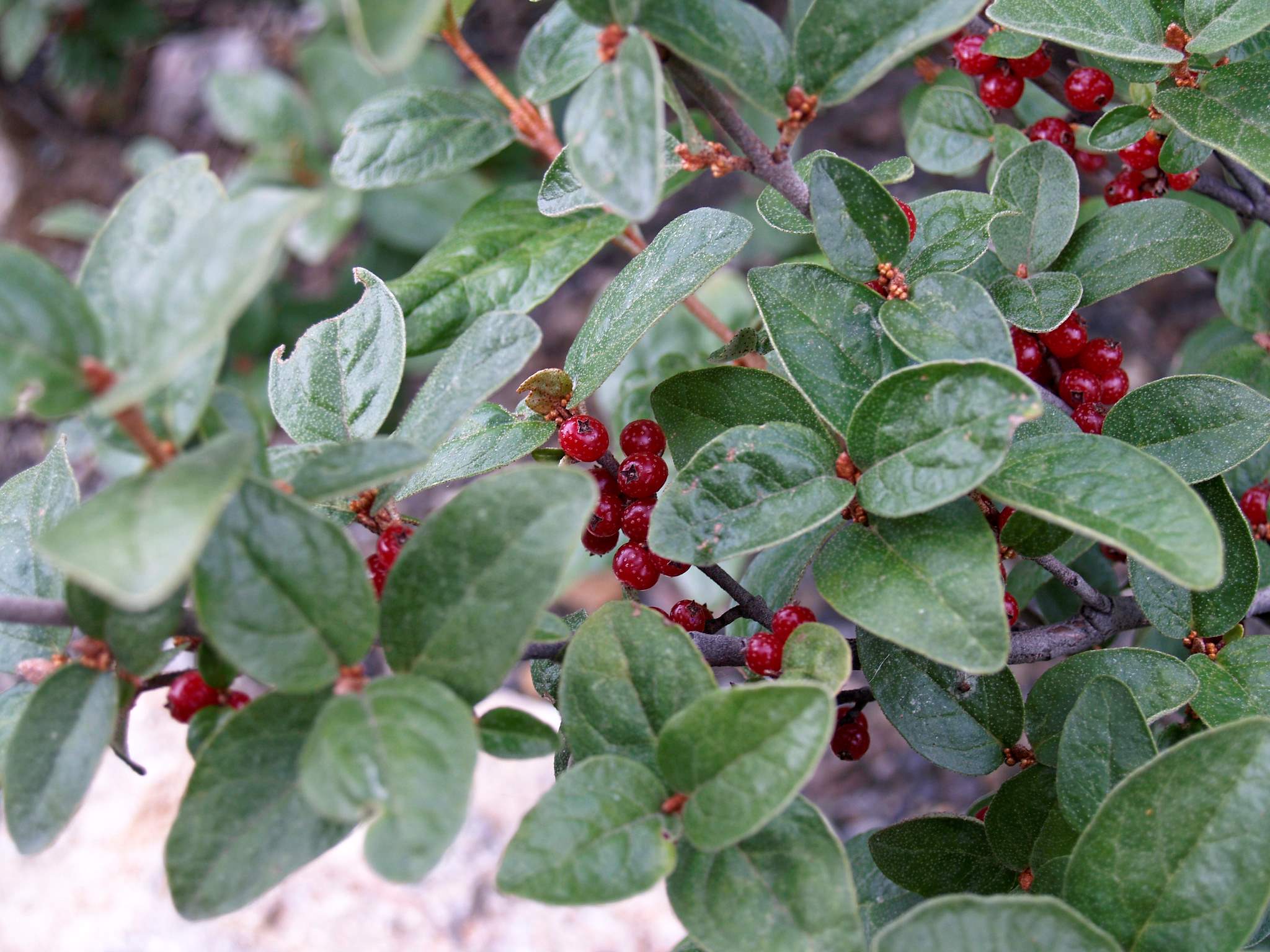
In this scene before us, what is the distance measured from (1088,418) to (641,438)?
53 cm

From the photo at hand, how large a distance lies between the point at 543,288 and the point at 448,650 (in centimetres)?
97

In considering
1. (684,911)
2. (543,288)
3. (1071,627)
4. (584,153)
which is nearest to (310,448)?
(584,153)

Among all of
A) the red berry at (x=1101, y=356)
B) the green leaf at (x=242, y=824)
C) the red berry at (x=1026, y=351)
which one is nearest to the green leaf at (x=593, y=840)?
the green leaf at (x=242, y=824)

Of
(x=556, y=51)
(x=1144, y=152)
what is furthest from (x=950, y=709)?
(x=556, y=51)

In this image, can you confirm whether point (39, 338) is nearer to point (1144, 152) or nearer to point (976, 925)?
point (976, 925)

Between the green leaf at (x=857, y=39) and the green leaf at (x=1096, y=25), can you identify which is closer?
the green leaf at (x=857, y=39)

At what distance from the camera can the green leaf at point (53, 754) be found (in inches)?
32.4

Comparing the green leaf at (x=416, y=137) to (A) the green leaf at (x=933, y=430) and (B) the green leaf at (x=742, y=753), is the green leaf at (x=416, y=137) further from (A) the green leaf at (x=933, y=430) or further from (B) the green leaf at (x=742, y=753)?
(B) the green leaf at (x=742, y=753)

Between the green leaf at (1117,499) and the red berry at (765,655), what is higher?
the green leaf at (1117,499)

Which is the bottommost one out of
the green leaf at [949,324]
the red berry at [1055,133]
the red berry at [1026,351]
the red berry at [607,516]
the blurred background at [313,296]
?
the blurred background at [313,296]

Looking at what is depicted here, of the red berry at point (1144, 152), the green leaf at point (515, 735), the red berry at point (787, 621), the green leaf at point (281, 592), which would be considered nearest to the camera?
the green leaf at point (281, 592)

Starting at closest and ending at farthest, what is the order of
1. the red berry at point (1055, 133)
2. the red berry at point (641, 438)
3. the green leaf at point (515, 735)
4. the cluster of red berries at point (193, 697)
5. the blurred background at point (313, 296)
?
the green leaf at point (515, 735) < the cluster of red berries at point (193, 697) < the red berry at point (641, 438) < the red berry at point (1055, 133) < the blurred background at point (313, 296)

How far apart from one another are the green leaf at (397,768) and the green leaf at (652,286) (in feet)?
1.49

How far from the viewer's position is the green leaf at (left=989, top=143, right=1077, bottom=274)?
124 cm
